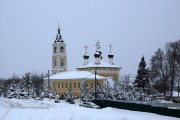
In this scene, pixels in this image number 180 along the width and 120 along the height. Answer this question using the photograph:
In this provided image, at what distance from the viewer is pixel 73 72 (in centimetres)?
8462

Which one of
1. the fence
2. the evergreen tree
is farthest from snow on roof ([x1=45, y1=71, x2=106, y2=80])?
the fence

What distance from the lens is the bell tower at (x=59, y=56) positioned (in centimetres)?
9238

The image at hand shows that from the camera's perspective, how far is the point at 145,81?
68.1 meters

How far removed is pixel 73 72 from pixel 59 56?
9.28 metres

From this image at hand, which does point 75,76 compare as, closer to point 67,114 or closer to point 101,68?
point 101,68

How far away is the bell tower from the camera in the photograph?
9238 centimetres

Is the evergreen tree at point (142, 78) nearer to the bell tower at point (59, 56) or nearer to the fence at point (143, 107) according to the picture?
the fence at point (143, 107)

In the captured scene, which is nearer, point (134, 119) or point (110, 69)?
point (134, 119)

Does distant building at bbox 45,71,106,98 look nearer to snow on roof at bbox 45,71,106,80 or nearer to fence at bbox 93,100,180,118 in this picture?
snow on roof at bbox 45,71,106,80

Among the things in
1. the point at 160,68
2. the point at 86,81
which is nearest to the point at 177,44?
the point at 160,68

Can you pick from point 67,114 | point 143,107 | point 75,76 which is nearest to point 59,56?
point 75,76

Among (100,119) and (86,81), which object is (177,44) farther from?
(100,119)

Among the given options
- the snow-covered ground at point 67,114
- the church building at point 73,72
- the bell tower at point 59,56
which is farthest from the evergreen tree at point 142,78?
the snow-covered ground at point 67,114

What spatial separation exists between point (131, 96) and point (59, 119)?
111ft
